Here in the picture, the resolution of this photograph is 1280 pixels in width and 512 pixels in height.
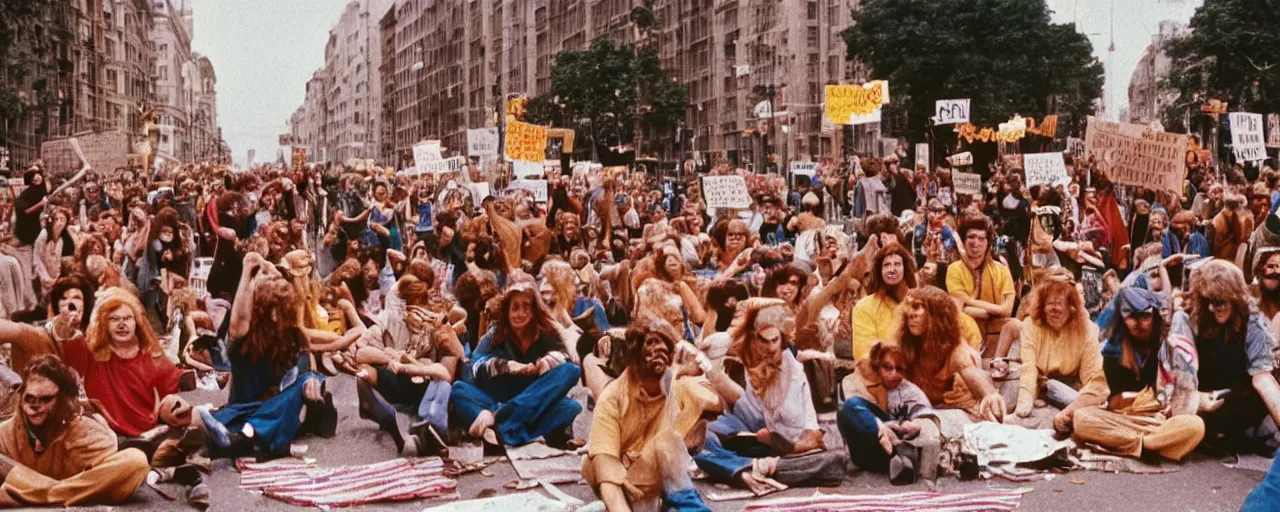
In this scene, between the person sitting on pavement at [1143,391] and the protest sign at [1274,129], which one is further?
the protest sign at [1274,129]

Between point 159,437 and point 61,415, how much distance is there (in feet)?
4.11

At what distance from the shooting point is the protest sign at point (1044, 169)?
18062mm

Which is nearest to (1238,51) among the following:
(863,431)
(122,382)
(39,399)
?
(863,431)

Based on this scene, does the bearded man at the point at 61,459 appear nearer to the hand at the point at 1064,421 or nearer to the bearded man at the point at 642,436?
the bearded man at the point at 642,436

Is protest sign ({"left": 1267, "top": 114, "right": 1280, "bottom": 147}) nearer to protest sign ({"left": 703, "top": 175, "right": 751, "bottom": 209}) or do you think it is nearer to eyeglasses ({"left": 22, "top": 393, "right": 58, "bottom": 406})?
protest sign ({"left": 703, "top": 175, "right": 751, "bottom": 209})

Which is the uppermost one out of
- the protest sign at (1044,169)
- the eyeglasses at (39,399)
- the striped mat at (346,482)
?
the protest sign at (1044,169)

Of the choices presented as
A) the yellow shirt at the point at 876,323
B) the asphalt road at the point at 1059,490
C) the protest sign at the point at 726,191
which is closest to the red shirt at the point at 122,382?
the asphalt road at the point at 1059,490

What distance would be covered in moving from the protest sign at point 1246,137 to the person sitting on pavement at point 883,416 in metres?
13.8

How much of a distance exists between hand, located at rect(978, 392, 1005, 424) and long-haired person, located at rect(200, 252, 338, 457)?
3722 mm

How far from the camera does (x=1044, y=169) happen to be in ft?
59.2

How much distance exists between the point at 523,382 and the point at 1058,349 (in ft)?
10.4

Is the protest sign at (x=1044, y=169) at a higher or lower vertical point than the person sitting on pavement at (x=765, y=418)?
higher

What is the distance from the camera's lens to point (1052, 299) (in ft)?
29.7

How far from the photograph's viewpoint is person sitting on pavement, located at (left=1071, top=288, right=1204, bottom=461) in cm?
835
